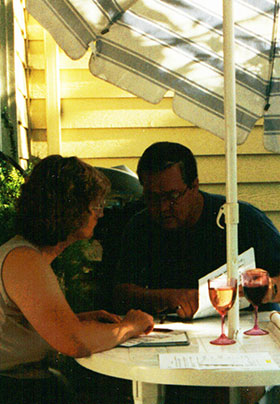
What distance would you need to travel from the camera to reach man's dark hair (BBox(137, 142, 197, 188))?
2746 millimetres

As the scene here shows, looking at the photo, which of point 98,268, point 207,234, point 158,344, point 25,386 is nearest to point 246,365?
point 158,344

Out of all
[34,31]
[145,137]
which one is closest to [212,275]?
[145,137]

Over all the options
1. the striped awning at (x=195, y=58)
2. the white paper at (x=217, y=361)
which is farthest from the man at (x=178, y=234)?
the white paper at (x=217, y=361)

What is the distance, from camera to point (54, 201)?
201 cm

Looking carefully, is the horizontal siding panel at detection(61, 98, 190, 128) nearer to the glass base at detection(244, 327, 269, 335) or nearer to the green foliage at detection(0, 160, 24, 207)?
the green foliage at detection(0, 160, 24, 207)

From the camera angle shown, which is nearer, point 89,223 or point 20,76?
point 89,223

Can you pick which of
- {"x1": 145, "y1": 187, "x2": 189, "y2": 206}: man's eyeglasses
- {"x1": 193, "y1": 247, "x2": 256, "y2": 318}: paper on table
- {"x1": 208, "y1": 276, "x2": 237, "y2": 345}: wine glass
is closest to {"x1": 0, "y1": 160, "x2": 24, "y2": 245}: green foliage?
{"x1": 145, "y1": 187, "x2": 189, "y2": 206}: man's eyeglasses

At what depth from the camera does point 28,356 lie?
1939mm

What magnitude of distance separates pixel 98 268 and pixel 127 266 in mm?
806

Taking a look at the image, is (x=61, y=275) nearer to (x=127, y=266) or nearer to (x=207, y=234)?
(x=127, y=266)

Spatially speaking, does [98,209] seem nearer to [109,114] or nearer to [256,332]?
[256,332]

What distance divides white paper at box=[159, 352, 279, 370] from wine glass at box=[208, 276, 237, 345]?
16 cm

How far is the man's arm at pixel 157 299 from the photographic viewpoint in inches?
88.7

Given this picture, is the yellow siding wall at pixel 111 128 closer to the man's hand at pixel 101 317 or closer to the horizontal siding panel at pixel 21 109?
the horizontal siding panel at pixel 21 109
